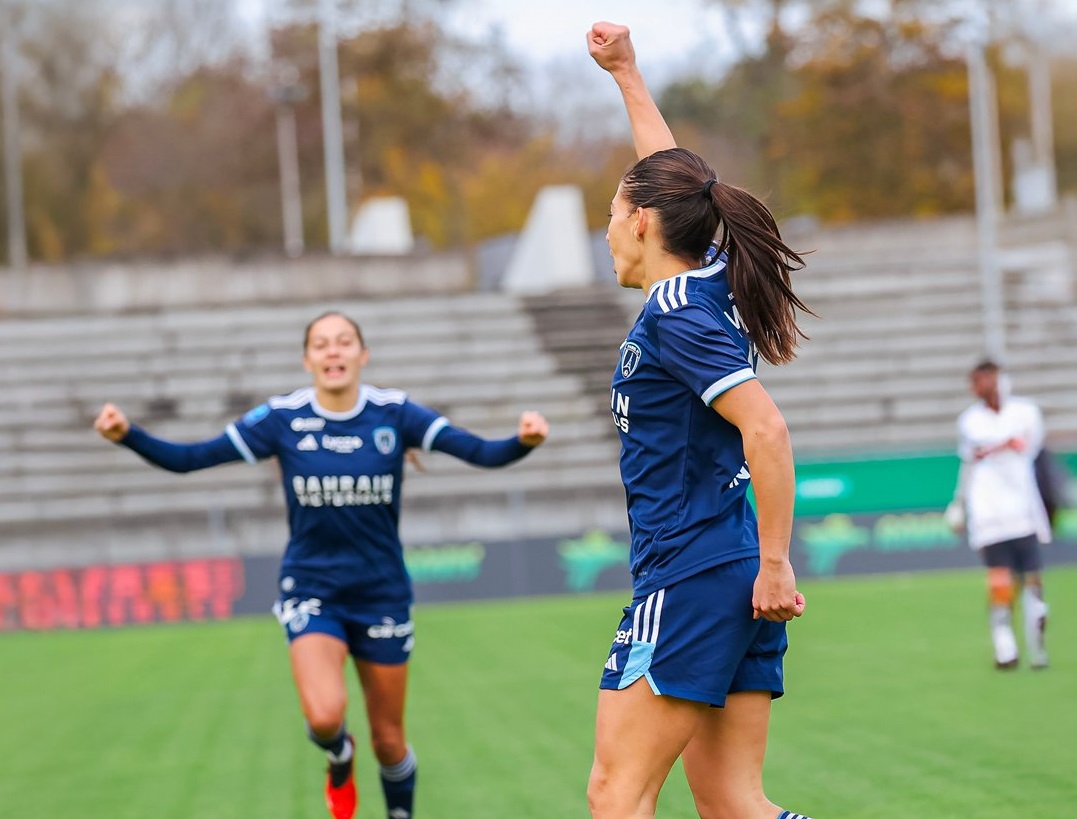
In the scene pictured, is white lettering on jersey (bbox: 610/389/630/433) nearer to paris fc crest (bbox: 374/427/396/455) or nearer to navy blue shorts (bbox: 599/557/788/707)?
navy blue shorts (bbox: 599/557/788/707)

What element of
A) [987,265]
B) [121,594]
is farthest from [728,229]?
[987,265]

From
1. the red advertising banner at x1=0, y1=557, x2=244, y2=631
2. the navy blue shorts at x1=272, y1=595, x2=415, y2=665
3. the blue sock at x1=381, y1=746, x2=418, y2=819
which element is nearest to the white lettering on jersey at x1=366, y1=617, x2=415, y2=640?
the navy blue shorts at x1=272, y1=595, x2=415, y2=665

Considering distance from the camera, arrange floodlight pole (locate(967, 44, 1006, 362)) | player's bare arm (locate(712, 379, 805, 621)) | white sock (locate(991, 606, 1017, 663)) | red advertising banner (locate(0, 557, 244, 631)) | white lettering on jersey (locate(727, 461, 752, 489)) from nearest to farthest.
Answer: player's bare arm (locate(712, 379, 805, 621)) → white lettering on jersey (locate(727, 461, 752, 489)) → white sock (locate(991, 606, 1017, 663)) → red advertising banner (locate(0, 557, 244, 631)) → floodlight pole (locate(967, 44, 1006, 362))

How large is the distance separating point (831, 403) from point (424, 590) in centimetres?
1075

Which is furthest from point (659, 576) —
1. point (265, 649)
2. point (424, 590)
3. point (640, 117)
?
point (424, 590)

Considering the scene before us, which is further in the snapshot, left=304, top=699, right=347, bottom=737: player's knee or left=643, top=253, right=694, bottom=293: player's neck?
left=304, top=699, right=347, bottom=737: player's knee

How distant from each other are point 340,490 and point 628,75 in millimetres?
2576

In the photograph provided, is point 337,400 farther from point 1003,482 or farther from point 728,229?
point 1003,482

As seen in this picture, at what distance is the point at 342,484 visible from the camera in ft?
23.5

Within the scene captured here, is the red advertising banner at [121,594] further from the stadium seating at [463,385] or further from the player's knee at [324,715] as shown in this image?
the player's knee at [324,715]

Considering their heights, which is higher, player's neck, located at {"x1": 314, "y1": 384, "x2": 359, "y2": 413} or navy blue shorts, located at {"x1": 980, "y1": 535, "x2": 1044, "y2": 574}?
player's neck, located at {"x1": 314, "y1": 384, "x2": 359, "y2": 413}

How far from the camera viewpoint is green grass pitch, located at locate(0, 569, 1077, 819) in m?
8.14

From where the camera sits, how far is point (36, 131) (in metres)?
51.3

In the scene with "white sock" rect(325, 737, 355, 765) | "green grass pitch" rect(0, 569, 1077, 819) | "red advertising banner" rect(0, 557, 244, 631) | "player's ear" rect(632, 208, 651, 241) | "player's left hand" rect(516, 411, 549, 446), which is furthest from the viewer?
"red advertising banner" rect(0, 557, 244, 631)
